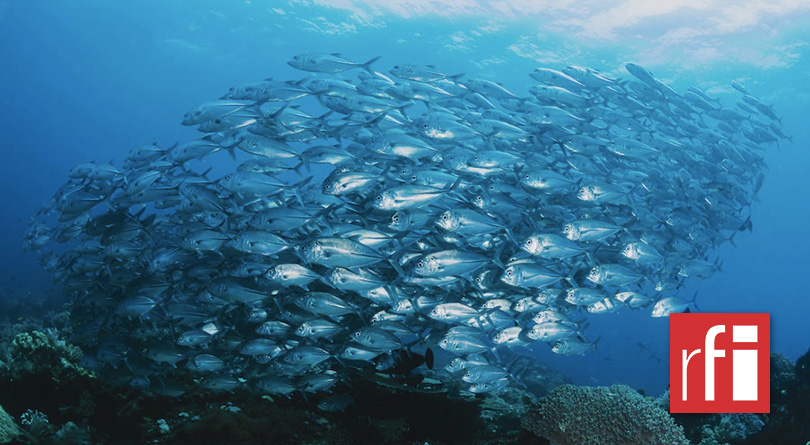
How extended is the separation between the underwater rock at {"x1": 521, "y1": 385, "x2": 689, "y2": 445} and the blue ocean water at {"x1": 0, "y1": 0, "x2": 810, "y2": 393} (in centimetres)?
1007

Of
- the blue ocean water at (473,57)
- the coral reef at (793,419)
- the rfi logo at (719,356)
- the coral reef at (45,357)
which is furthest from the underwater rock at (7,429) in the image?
the blue ocean water at (473,57)

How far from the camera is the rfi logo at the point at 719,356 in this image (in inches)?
259

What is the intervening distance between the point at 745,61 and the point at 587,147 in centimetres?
2880

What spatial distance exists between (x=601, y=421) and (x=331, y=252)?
4320 millimetres

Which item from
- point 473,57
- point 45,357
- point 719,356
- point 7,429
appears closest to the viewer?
point 7,429

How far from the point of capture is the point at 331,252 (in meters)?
5.07

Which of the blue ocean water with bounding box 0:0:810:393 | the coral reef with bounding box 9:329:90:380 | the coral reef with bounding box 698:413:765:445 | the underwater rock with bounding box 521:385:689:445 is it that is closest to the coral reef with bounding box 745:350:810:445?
the coral reef with bounding box 698:413:765:445

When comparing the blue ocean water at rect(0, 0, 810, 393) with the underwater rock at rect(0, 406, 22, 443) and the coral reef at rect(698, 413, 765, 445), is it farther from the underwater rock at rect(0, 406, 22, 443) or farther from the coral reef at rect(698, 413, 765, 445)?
the underwater rock at rect(0, 406, 22, 443)

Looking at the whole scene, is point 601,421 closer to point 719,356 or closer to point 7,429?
point 719,356

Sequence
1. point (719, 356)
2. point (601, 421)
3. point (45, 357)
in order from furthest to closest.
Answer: point (45, 357) < point (719, 356) < point (601, 421)

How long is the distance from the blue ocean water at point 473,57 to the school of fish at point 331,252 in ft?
37.0

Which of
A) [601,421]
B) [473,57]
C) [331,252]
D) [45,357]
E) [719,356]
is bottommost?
[45,357]

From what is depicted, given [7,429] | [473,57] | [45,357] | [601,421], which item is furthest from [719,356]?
[473,57]

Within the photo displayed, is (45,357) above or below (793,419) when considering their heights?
below
